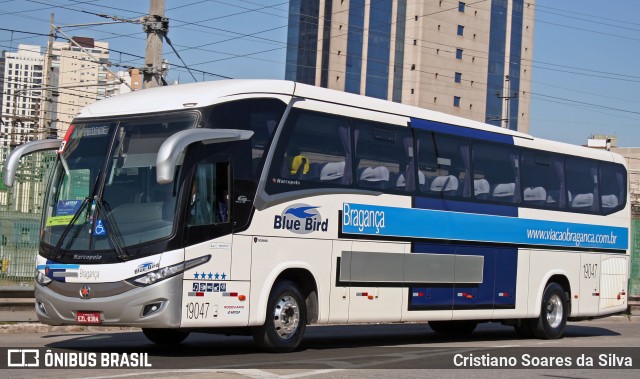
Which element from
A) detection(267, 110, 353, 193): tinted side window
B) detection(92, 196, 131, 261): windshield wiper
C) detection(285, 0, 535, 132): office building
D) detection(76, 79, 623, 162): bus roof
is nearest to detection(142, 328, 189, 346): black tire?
detection(92, 196, 131, 261): windshield wiper

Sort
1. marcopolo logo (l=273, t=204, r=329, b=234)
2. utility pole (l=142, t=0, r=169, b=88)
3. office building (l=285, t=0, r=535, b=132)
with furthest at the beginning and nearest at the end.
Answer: office building (l=285, t=0, r=535, b=132) → utility pole (l=142, t=0, r=169, b=88) → marcopolo logo (l=273, t=204, r=329, b=234)

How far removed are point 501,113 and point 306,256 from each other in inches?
4446

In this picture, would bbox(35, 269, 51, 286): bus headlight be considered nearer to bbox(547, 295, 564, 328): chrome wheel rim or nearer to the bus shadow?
the bus shadow

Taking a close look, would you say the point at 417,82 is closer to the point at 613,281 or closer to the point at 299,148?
the point at 613,281

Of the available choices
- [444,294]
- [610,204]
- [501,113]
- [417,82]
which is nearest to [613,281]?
[610,204]

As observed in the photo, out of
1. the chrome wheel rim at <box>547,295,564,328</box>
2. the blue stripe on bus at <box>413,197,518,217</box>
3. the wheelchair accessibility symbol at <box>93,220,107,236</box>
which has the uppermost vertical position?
the blue stripe on bus at <box>413,197,518,217</box>

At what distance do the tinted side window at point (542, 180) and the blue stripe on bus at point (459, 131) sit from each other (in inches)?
27.0

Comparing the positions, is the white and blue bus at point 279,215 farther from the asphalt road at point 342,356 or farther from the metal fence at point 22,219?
the metal fence at point 22,219

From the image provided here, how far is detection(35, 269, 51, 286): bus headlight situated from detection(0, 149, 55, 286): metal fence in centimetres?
774

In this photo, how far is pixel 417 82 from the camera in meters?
114

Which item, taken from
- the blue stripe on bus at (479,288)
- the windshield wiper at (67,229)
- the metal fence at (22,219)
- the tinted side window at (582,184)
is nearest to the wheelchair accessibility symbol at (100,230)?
the windshield wiper at (67,229)

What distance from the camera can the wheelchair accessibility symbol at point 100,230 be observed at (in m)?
13.3

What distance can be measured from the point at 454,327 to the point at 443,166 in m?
4.28

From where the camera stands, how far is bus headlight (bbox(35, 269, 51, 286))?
13.6 metres
